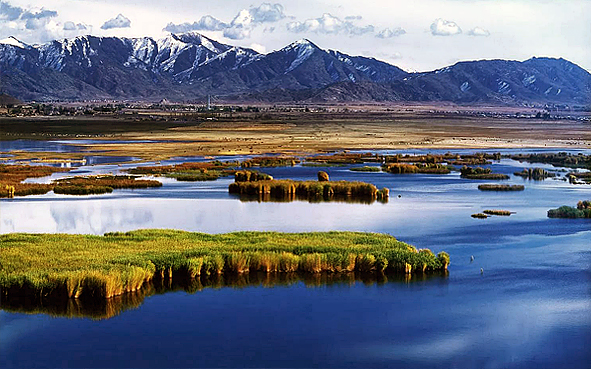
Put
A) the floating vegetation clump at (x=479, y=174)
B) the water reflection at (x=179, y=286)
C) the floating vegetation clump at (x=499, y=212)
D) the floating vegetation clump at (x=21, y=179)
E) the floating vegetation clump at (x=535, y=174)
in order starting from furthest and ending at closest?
1. the floating vegetation clump at (x=535, y=174)
2. the floating vegetation clump at (x=479, y=174)
3. the floating vegetation clump at (x=21, y=179)
4. the floating vegetation clump at (x=499, y=212)
5. the water reflection at (x=179, y=286)

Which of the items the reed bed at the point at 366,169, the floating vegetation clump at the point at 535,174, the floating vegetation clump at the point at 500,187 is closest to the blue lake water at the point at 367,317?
the floating vegetation clump at the point at 500,187

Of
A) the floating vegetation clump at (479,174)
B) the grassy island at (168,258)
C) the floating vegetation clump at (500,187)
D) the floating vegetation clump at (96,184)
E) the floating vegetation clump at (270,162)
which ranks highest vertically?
the floating vegetation clump at (270,162)

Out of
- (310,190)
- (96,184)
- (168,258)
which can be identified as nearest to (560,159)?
(310,190)

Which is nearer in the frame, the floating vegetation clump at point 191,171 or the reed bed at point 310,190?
the reed bed at point 310,190

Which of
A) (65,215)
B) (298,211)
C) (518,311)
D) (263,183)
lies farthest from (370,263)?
(263,183)

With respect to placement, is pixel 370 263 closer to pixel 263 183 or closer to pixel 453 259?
pixel 453 259

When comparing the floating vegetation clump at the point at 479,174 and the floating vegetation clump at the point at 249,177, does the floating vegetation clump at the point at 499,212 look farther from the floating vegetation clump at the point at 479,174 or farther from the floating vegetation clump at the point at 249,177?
the floating vegetation clump at the point at 479,174

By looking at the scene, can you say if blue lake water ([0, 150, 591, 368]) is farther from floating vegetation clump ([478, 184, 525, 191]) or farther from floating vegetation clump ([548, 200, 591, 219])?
floating vegetation clump ([478, 184, 525, 191])
